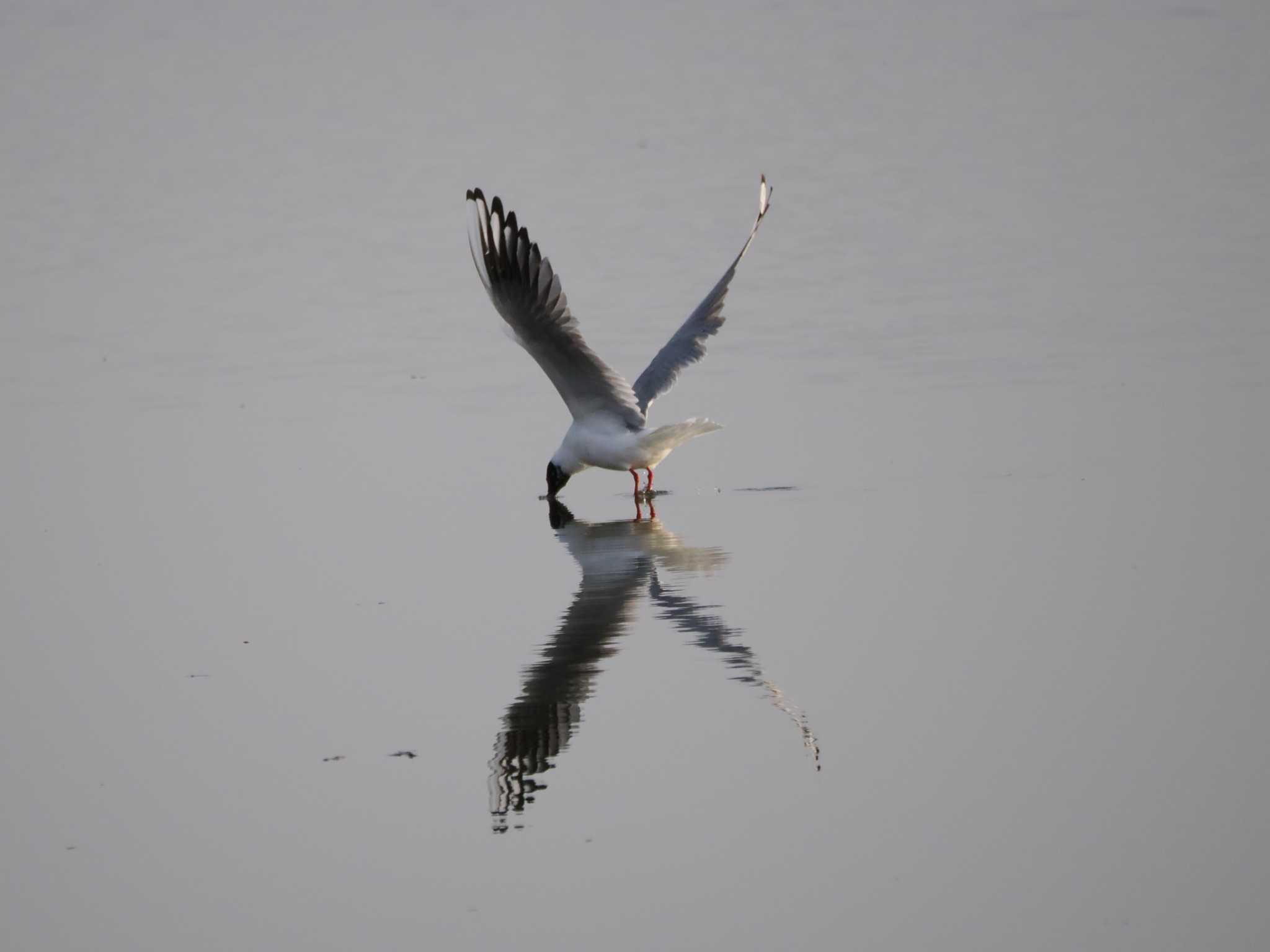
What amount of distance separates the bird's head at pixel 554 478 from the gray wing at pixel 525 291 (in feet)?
1.34

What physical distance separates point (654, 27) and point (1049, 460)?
18.2 metres

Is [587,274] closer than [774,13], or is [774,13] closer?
[587,274]

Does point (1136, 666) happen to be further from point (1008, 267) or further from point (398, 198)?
point (398, 198)

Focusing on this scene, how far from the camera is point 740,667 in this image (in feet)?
18.8

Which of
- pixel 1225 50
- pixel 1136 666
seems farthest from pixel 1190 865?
pixel 1225 50

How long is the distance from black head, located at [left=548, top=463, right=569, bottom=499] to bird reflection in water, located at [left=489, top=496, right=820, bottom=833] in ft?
0.57

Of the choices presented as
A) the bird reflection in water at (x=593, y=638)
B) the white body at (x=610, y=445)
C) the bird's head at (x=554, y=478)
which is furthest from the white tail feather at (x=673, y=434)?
the bird's head at (x=554, y=478)

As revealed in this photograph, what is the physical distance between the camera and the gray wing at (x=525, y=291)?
801 centimetres

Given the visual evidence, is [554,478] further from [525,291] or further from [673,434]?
[525,291]

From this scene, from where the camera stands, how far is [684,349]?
369 inches

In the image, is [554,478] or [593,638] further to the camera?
[554,478]

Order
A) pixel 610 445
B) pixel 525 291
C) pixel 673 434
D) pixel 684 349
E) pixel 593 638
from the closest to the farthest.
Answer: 1. pixel 593 638
2. pixel 525 291
3. pixel 673 434
4. pixel 610 445
5. pixel 684 349

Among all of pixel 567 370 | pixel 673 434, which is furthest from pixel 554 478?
pixel 673 434

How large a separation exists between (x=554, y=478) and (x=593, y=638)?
2.40 metres
